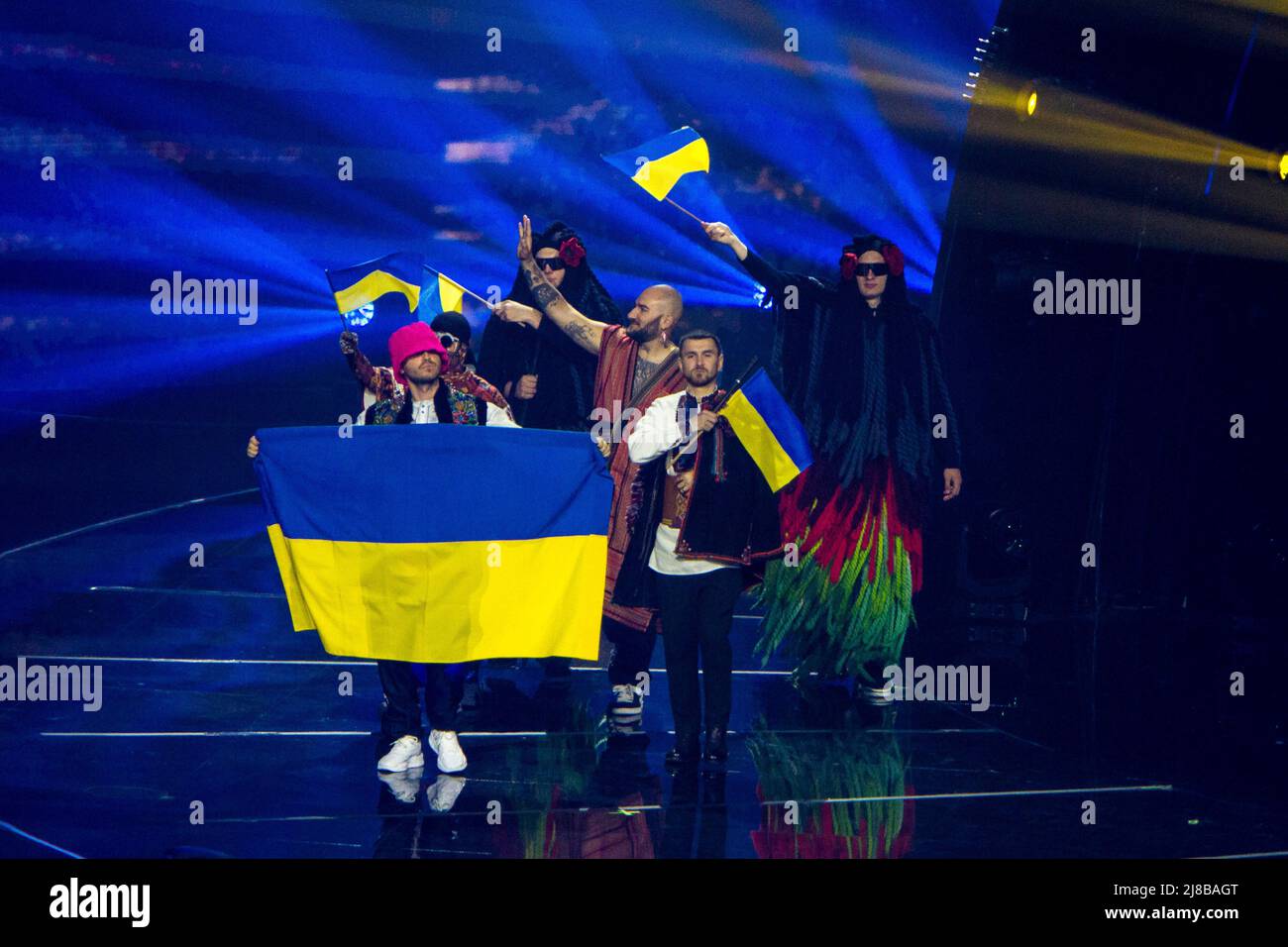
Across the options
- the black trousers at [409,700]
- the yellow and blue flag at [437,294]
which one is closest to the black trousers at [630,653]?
the black trousers at [409,700]

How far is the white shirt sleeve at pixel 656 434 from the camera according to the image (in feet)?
17.9

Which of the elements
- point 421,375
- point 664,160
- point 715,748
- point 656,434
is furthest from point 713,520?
point 664,160

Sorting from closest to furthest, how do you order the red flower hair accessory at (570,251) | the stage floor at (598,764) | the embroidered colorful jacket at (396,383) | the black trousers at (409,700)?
1. the stage floor at (598,764)
2. the black trousers at (409,700)
3. the embroidered colorful jacket at (396,383)
4. the red flower hair accessory at (570,251)

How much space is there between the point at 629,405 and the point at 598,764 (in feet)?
4.48

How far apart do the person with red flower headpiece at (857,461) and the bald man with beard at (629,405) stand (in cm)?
80

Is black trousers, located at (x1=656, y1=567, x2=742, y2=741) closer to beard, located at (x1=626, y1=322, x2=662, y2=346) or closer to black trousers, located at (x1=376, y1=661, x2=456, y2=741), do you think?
black trousers, located at (x1=376, y1=661, x2=456, y2=741)

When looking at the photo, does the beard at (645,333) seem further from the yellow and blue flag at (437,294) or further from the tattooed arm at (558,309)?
the yellow and blue flag at (437,294)

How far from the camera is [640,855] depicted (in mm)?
4449

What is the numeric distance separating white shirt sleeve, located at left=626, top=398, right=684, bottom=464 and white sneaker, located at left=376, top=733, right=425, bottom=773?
46.8 inches

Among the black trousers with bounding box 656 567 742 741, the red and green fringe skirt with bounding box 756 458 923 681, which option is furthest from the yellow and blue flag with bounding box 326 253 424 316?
the black trousers with bounding box 656 567 742 741

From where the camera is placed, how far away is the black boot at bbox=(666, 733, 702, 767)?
18.1ft
